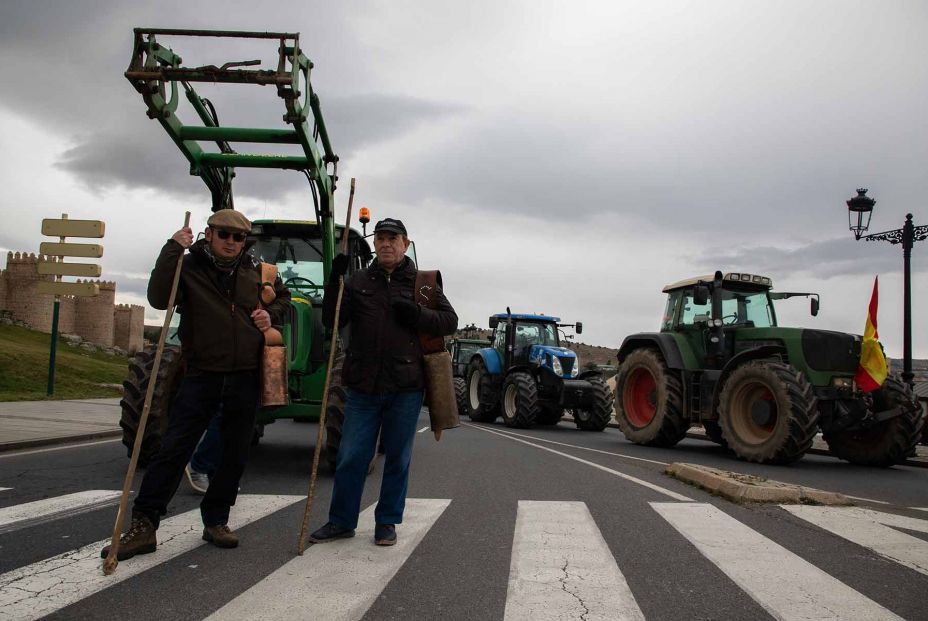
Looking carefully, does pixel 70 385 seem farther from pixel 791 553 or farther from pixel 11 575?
pixel 791 553

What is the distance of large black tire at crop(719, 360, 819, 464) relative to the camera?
9.18 m

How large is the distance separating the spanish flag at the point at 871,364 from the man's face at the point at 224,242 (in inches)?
350

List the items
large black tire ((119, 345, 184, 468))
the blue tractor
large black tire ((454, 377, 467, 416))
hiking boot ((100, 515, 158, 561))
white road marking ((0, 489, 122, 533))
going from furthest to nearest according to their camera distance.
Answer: large black tire ((454, 377, 467, 416)), the blue tractor, large black tire ((119, 345, 184, 468)), white road marking ((0, 489, 122, 533)), hiking boot ((100, 515, 158, 561))

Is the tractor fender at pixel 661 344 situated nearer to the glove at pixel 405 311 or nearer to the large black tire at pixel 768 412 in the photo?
the large black tire at pixel 768 412

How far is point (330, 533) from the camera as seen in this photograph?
4309mm

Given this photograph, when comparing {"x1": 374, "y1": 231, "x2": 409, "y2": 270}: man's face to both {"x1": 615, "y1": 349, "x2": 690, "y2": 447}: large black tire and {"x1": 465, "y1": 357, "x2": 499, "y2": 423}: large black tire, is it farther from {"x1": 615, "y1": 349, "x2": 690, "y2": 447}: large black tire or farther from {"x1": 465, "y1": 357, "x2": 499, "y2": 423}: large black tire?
{"x1": 465, "y1": 357, "x2": 499, "y2": 423}: large black tire

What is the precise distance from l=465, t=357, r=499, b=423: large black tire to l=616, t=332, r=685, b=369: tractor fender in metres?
5.22

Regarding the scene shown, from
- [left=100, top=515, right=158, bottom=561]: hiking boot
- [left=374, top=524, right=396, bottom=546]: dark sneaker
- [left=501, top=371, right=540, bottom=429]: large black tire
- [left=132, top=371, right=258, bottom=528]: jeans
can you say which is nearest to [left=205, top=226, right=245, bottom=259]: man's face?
[left=132, top=371, right=258, bottom=528]: jeans

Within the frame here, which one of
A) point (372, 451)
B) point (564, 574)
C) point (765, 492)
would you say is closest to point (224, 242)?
point (372, 451)

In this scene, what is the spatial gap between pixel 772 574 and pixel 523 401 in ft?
40.8

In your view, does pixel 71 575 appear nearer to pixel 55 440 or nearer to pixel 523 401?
pixel 55 440

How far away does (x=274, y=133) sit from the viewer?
790 cm

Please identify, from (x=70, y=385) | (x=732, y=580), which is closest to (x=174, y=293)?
(x=732, y=580)

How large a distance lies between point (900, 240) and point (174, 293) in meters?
13.2
